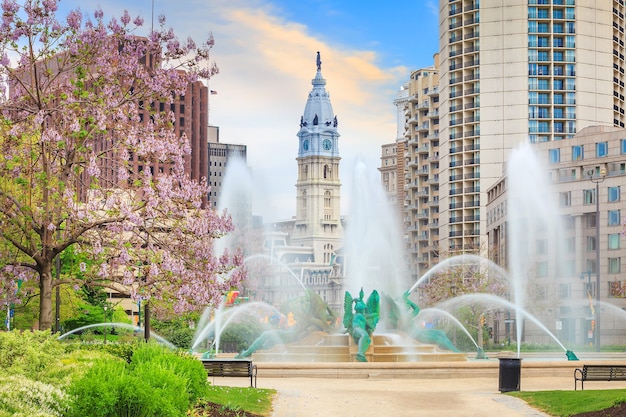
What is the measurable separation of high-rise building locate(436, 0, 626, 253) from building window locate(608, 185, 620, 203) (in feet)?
97.0

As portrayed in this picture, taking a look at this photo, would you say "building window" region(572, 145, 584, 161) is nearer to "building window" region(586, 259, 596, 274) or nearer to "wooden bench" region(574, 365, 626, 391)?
"building window" region(586, 259, 596, 274)

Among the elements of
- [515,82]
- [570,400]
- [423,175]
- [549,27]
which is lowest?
[570,400]

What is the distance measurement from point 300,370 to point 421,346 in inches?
342

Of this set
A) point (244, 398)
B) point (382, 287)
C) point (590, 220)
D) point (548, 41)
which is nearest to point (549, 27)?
point (548, 41)

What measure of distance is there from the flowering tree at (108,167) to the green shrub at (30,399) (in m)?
9.61

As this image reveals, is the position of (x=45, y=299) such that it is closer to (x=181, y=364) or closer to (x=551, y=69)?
(x=181, y=364)

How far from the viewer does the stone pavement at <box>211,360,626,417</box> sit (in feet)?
82.2

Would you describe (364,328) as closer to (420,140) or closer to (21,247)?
(21,247)

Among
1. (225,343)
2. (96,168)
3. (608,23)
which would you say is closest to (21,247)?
(96,168)

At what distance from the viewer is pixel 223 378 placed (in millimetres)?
33875

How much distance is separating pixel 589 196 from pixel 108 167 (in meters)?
72.5

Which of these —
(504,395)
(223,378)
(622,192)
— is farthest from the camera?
(622,192)

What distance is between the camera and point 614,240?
299ft

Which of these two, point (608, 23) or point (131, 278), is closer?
point (131, 278)
